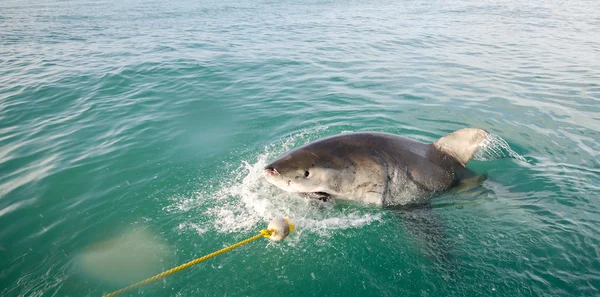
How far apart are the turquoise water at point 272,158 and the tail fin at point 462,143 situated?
2.15 feet

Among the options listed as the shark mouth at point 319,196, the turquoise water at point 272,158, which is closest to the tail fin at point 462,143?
the turquoise water at point 272,158

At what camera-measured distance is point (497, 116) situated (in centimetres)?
999

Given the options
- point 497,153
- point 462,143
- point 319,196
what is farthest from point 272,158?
point 497,153

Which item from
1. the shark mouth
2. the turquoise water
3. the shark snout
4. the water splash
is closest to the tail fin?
the turquoise water

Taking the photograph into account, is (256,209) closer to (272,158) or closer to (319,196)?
(319,196)

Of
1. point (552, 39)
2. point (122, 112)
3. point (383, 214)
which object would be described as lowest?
point (122, 112)

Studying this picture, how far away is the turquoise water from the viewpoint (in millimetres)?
4820

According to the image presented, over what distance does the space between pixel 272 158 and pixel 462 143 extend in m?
3.77

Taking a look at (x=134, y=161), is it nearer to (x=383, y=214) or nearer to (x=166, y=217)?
(x=166, y=217)

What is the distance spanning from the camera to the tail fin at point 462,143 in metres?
5.72

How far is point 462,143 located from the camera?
232 inches

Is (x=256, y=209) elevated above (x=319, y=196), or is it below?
below

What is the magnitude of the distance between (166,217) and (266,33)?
65.5ft

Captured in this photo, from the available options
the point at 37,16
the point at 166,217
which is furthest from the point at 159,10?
the point at 166,217
